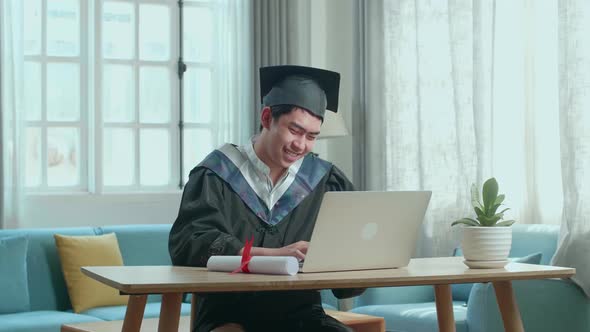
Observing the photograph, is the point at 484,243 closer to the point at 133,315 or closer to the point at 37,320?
the point at 133,315

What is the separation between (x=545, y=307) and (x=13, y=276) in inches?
95.8

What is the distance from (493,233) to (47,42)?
12.7 feet

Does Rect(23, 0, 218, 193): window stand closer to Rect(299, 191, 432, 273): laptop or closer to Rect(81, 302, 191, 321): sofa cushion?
Rect(81, 302, 191, 321): sofa cushion

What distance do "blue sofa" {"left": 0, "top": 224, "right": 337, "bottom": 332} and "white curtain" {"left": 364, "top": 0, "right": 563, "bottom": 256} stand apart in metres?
0.91

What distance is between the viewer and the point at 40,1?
5.78 m

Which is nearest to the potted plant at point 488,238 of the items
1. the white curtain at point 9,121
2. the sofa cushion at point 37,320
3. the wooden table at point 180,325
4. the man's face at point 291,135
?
the man's face at point 291,135

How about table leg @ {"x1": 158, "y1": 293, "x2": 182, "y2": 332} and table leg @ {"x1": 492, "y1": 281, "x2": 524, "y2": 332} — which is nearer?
table leg @ {"x1": 158, "y1": 293, "x2": 182, "y2": 332}

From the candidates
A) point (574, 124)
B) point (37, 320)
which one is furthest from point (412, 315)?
point (37, 320)

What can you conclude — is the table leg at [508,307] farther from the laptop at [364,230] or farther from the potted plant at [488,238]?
the laptop at [364,230]

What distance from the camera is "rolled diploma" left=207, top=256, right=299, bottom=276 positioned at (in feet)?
7.45

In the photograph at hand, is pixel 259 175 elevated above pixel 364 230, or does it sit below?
above

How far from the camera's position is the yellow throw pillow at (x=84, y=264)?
479 cm

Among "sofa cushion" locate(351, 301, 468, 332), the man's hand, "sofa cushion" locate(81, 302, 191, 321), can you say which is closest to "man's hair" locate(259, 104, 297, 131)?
the man's hand

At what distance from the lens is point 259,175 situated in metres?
2.89
